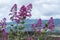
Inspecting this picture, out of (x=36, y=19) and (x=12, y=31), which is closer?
(x=12, y=31)

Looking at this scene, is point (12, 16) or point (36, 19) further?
point (36, 19)

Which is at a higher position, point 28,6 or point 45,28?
point 28,6

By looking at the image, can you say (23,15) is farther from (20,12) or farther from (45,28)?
(45,28)

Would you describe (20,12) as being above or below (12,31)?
above

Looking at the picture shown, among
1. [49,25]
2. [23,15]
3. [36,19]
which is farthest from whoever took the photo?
[36,19]

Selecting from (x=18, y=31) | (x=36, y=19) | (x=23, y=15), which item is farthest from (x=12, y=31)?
(x=36, y=19)

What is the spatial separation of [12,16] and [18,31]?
1.02ft

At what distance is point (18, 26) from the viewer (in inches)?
218

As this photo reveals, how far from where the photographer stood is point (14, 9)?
5.50m

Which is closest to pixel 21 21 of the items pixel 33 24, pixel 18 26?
pixel 18 26

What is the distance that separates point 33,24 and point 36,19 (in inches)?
15.0

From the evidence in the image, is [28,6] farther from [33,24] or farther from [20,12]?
[33,24]

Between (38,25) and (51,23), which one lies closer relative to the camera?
(51,23)

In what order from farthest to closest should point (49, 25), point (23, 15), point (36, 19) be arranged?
point (36, 19) → point (49, 25) → point (23, 15)
